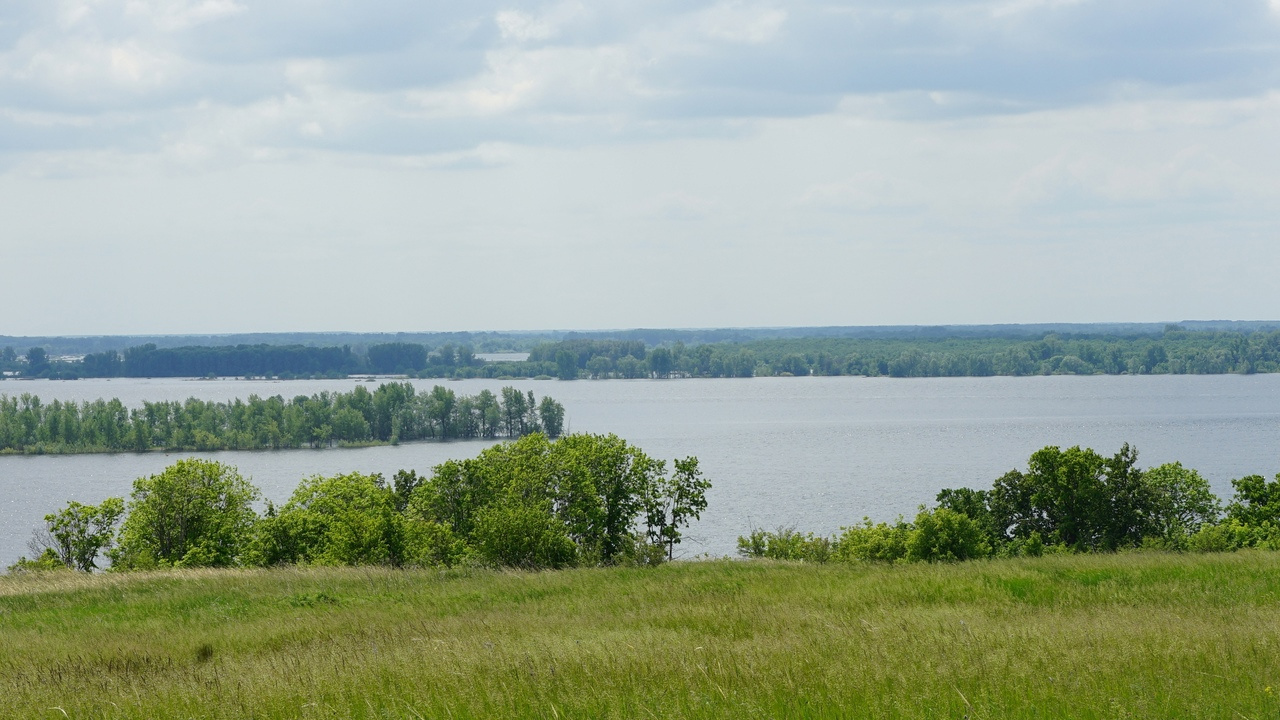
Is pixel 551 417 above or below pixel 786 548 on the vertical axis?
below

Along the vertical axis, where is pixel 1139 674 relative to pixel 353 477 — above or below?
above

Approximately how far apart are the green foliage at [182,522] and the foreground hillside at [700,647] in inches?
1129

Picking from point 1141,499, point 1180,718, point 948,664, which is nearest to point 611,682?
point 948,664

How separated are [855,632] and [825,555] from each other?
3371 cm

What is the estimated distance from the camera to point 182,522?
4831cm

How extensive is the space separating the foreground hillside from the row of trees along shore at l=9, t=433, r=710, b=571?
1660cm

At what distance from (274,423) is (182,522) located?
360ft

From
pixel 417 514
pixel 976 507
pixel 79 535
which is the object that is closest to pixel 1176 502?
pixel 976 507

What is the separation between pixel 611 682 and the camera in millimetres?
9297

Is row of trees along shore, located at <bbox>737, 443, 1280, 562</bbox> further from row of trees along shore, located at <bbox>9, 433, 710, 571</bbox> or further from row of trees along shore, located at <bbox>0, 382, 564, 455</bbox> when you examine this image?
row of trees along shore, located at <bbox>0, 382, 564, 455</bbox>

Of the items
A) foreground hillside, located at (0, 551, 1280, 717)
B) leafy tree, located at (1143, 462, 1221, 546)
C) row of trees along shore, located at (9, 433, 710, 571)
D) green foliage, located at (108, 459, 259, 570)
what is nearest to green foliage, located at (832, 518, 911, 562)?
row of trees along shore, located at (9, 433, 710, 571)

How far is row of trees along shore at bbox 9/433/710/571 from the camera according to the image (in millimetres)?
41125

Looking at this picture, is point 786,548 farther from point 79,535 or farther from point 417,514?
point 79,535

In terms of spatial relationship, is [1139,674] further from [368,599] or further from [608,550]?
[608,550]
